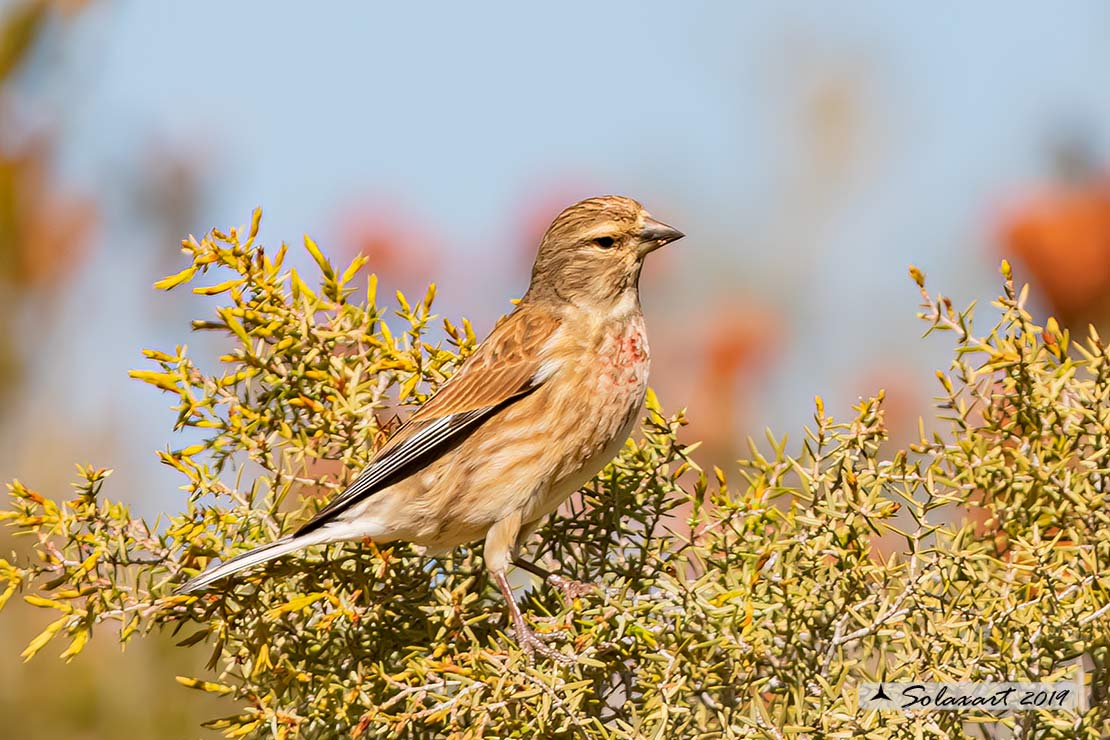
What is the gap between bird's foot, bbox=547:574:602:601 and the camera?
2.93m

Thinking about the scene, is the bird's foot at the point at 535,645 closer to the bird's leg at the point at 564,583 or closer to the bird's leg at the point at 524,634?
the bird's leg at the point at 524,634

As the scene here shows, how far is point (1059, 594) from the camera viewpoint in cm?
265

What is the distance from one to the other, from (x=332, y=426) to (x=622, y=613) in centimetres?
82

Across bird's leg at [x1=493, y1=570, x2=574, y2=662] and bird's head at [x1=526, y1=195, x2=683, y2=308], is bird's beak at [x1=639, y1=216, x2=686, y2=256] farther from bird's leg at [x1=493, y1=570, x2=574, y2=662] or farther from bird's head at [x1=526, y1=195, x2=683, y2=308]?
bird's leg at [x1=493, y1=570, x2=574, y2=662]

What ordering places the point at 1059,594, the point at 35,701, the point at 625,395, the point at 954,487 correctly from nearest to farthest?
the point at 1059,594 → the point at 954,487 → the point at 625,395 → the point at 35,701

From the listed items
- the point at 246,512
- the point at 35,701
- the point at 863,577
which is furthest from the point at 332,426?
the point at 35,701

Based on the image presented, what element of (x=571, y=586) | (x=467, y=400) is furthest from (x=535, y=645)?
(x=467, y=400)

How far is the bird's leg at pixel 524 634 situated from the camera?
274 cm

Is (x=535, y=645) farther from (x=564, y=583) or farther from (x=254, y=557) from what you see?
(x=254, y=557)

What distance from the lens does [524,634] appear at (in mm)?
2848

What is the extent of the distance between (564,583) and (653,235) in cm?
153

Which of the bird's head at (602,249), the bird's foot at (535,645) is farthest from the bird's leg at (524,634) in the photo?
the bird's head at (602,249)

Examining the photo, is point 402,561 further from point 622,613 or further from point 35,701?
point 35,701

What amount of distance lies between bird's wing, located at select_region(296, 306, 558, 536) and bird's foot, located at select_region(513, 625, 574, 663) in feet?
1.60
